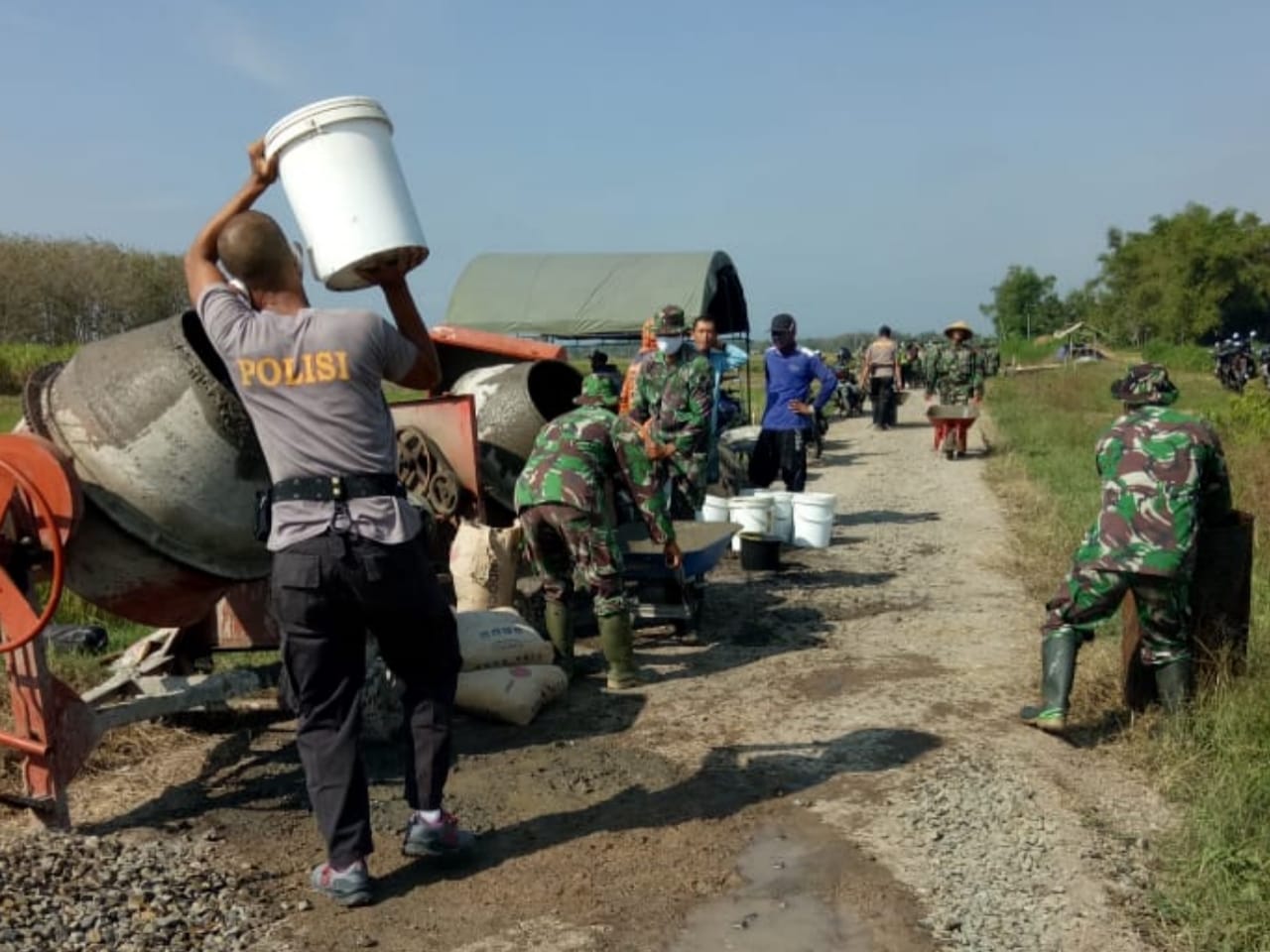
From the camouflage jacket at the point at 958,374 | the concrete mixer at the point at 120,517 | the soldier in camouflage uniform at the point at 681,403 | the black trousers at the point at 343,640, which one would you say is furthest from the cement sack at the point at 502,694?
the camouflage jacket at the point at 958,374

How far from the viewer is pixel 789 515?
974cm

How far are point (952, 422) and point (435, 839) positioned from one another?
44.5ft

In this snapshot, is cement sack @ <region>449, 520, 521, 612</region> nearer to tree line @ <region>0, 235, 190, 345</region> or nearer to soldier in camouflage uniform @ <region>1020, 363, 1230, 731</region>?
soldier in camouflage uniform @ <region>1020, 363, 1230, 731</region>

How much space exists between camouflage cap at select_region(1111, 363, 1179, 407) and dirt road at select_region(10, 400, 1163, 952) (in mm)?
1544

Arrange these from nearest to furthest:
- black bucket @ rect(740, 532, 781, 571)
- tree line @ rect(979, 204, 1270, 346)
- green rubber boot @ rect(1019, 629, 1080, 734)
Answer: green rubber boot @ rect(1019, 629, 1080, 734)
black bucket @ rect(740, 532, 781, 571)
tree line @ rect(979, 204, 1270, 346)

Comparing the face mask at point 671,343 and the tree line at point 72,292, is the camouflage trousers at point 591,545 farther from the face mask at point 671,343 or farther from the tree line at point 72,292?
the tree line at point 72,292

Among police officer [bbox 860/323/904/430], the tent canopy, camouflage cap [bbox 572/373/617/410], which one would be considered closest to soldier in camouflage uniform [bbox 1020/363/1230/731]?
camouflage cap [bbox 572/373/617/410]

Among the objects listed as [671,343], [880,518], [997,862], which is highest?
[671,343]

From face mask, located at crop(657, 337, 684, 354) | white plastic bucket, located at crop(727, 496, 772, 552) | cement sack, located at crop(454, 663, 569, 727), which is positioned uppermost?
face mask, located at crop(657, 337, 684, 354)

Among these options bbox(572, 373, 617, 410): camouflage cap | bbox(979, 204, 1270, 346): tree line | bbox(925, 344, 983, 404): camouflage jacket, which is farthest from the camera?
bbox(979, 204, 1270, 346): tree line

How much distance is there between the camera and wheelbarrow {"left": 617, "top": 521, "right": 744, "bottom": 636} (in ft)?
22.3

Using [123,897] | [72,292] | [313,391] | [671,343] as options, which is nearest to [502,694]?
[123,897]

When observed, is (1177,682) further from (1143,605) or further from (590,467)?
(590,467)

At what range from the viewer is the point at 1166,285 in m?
63.7
